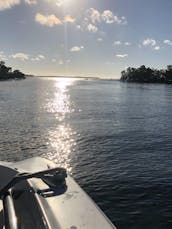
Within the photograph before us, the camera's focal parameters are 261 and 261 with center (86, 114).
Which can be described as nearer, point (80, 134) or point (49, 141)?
point (49, 141)

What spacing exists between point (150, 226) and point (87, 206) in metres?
5.41

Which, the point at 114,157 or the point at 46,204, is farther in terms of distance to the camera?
the point at 114,157

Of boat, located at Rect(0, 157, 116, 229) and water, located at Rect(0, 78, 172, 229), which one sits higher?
boat, located at Rect(0, 157, 116, 229)

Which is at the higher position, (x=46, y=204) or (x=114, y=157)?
(x=46, y=204)

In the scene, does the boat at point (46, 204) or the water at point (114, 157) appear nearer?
the boat at point (46, 204)

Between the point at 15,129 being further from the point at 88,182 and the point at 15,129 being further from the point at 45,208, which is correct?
the point at 45,208

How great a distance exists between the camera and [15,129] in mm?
24234

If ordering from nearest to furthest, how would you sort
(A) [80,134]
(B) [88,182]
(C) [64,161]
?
(B) [88,182], (C) [64,161], (A) [80,134]

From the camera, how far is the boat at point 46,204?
4203mm

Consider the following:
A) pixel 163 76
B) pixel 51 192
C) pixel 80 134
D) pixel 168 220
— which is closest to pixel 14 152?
pixel 80 134

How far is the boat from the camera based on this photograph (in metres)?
4.20

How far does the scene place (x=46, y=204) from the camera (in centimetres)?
482

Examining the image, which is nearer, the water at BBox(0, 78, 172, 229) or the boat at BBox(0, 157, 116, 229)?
the boat at BBox(0, 157, 116, 229)

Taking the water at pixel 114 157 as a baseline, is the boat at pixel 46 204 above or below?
above
